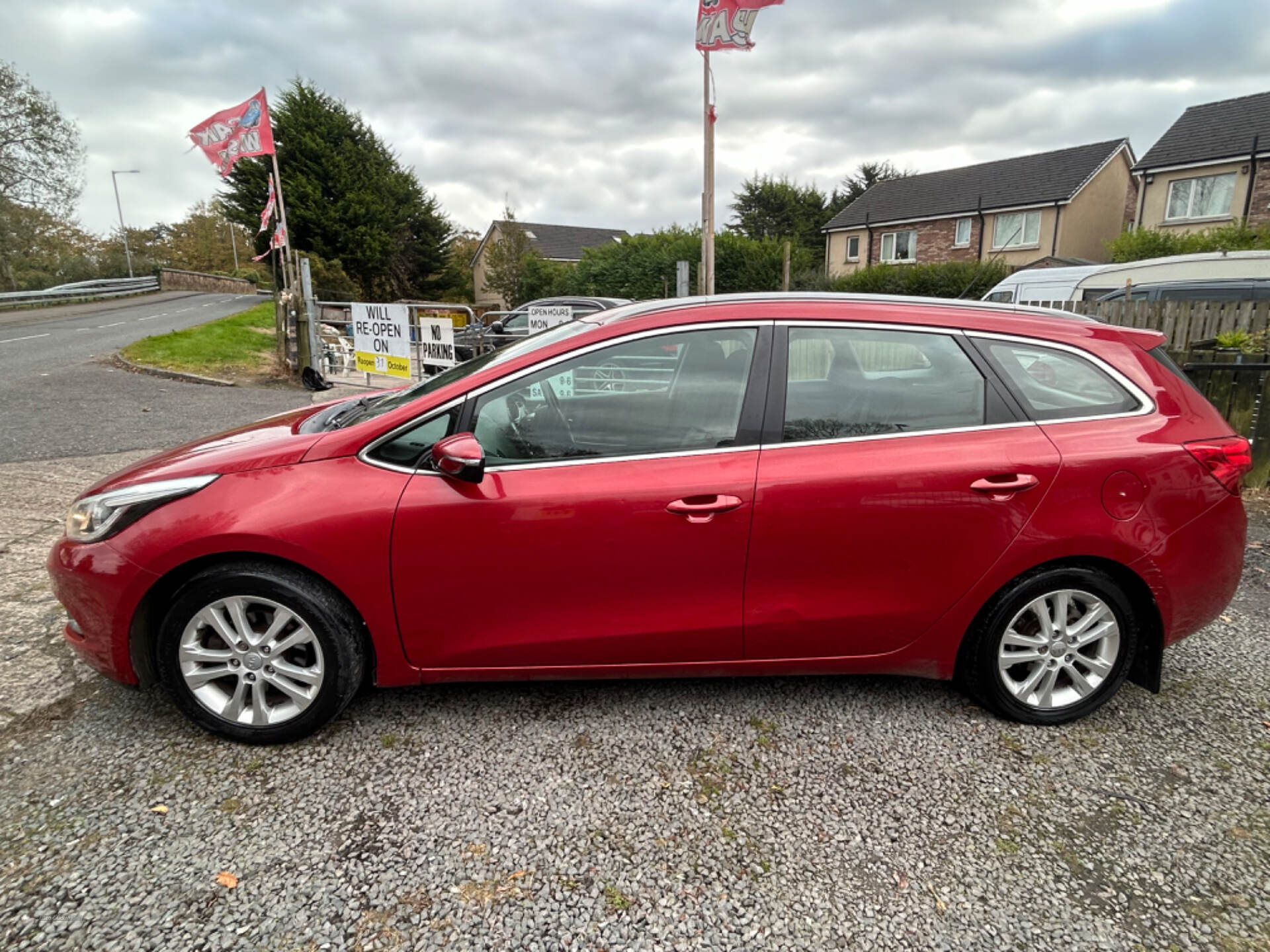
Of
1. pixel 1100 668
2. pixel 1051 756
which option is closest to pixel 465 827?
pixel 1051 756

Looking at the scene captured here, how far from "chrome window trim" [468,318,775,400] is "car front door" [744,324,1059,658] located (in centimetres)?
15

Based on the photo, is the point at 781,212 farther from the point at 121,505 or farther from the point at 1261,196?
the point at 121,505

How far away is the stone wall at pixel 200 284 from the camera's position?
139 feet

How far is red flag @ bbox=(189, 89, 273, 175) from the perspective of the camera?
13605 millimetres

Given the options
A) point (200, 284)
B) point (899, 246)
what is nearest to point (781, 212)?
point (899, 246)

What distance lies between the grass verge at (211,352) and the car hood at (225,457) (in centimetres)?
1111

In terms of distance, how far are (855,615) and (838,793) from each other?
625mm

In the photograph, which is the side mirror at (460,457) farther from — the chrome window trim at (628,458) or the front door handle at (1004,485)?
the front door handle at (1004,485)

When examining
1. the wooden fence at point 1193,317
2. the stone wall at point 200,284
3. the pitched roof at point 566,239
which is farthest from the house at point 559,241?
the wooden fence at point 1193,317

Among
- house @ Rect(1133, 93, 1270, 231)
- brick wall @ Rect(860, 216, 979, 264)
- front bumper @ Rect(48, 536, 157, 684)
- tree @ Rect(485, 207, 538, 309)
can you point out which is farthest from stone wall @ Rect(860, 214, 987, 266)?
front bumper @ Rect(48, 536, 157, 684)

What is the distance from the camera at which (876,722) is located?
2.87 metres

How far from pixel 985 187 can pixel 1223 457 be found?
34.6 meters

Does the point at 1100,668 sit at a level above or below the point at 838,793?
above

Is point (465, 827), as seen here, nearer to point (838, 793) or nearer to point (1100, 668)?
point (838, 793)
